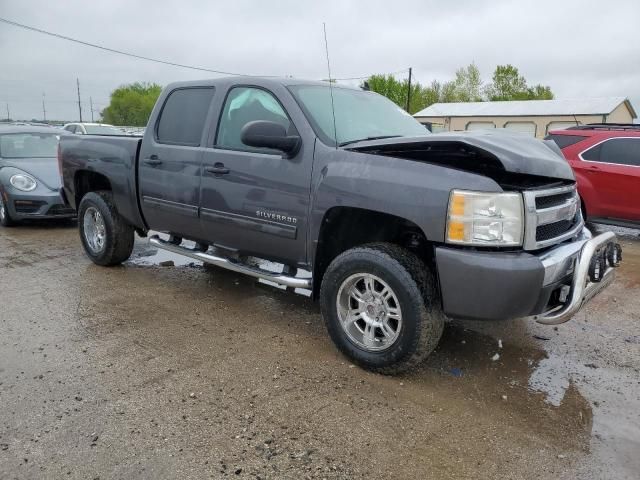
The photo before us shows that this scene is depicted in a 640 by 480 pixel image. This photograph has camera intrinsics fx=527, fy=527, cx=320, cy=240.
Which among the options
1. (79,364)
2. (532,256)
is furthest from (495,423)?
(79,364)

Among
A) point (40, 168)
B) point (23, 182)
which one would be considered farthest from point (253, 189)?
point (40, 168)

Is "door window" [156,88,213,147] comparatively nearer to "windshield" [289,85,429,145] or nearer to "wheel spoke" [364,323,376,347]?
"windshield" [289,85,429,145]

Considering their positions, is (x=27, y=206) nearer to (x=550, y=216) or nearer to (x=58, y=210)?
(x=58, y=210)

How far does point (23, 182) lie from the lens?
311 inches

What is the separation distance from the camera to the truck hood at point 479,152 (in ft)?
9.69

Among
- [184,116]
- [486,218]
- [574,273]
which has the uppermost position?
[184,116]

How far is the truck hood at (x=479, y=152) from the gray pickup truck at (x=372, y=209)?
0.01 meters

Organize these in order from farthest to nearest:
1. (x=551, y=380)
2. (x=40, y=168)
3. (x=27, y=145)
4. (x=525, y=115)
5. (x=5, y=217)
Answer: (x=525, y=115), (x=27, y=145), (x=40, y=168), (x=5, y=217), (x=551, y=380)

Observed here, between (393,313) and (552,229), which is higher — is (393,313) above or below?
below

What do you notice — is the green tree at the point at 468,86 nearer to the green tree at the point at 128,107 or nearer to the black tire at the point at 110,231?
the green tree at the point at 128,107

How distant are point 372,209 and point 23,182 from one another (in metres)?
6.70

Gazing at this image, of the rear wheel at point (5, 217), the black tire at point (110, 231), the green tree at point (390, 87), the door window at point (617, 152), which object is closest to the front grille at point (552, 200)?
the black tire at point (110, 231)

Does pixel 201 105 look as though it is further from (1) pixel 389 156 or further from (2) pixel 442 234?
(2) pixel 442 234

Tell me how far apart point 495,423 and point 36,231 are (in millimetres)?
7400
